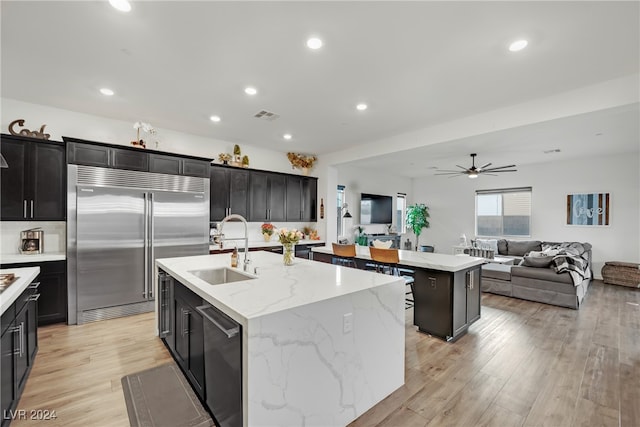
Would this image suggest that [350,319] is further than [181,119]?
No

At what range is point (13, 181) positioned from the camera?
3.49m

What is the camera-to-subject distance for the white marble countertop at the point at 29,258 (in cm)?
335

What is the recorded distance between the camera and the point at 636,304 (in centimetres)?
480

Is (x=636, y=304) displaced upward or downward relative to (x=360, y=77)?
downward

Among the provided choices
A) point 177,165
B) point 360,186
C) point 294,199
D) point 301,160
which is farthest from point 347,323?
point 360,186

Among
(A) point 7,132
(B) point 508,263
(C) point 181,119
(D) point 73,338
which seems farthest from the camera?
(B) point 508,263

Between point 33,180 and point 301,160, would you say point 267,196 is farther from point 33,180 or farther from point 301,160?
point 33,180

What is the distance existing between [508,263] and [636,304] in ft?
6.12

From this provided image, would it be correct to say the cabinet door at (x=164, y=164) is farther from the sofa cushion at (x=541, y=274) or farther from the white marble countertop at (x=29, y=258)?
the sofa cushion at (x=541, y=274)

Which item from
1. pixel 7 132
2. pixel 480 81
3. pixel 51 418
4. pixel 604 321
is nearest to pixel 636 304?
pixel 604 321

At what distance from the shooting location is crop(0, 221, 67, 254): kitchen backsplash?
3695mm

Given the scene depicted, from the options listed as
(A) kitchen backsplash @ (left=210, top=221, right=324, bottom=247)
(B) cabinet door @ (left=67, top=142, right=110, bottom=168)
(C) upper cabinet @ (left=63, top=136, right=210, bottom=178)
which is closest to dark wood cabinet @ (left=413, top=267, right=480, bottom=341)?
(A) kitchen backsplash @ (left=210, top=221, right=324, bottom=247)

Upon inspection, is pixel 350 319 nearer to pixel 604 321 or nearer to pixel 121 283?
pixel 121 283

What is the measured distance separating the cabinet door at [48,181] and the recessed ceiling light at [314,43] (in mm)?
3504
